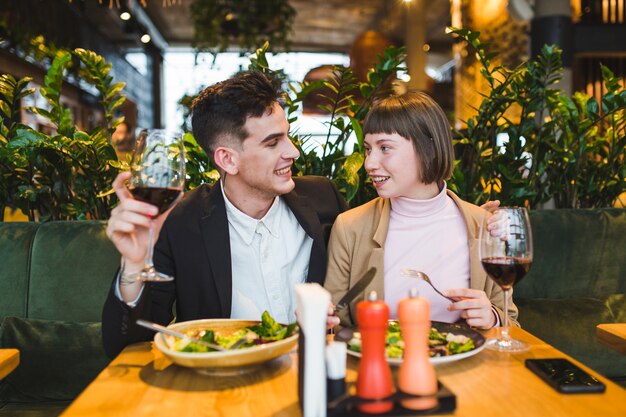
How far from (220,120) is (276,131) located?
0.18m

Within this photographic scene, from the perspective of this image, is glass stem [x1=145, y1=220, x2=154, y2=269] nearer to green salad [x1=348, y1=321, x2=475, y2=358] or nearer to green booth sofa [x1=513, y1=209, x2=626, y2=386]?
green salad [x1=348, y1=321, x2=475, y2=358]

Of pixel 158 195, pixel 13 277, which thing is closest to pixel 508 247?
pixel 158 195

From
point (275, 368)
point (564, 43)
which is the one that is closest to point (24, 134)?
point (275, 368)

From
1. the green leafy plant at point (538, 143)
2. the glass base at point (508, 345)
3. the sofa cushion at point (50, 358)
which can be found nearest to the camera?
the glass base at point (508, 345)

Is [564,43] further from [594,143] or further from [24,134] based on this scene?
[24,134]

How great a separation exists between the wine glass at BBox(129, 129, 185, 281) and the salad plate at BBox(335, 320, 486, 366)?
0.40 m

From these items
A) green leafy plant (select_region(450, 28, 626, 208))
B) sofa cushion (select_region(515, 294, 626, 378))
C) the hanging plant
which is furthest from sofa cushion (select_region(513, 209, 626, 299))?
the hanging plant

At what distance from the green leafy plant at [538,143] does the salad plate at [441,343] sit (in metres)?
1.47

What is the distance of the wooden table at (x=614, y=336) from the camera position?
151 centimetres

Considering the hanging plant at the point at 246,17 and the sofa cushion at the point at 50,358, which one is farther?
the hanging plant at the point at 246,17

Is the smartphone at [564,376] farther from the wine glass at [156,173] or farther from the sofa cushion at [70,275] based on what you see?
the sofa cushion at [70,275]

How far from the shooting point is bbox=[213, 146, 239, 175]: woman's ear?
74.6 inches

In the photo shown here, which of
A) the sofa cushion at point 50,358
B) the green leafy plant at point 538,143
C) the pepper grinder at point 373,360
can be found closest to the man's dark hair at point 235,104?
the sofa cushion at point 50,358

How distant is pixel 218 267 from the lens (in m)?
1.75
